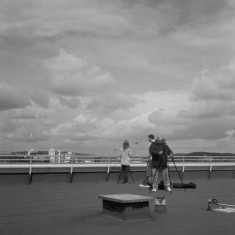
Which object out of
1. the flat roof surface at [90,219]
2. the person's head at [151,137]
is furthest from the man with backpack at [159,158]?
the flat roof surface at [90,219]

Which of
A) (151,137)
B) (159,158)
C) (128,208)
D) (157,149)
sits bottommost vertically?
(128,208)

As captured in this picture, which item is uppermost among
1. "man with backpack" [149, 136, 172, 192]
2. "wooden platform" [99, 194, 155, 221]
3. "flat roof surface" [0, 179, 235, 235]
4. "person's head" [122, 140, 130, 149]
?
"person's head" [122, 140, 130, 149]

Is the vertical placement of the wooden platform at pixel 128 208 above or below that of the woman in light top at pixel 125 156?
below

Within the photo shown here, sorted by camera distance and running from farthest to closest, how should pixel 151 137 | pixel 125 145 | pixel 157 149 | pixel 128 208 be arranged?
pixel 125 145, pixel 151 137, pixel 157 149, pixel 128 208

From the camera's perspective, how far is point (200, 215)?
339 inches

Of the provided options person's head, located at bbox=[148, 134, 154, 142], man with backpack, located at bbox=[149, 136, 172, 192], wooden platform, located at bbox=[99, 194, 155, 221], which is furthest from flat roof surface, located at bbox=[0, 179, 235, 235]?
person's head, located at bbox=[148, 134, 154, 142]

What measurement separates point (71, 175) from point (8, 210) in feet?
30.3

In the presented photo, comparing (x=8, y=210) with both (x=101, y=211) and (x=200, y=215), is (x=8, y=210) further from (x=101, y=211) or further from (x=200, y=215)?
(x=200, y=215)

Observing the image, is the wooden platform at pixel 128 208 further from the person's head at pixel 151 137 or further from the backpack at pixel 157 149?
the person's head at pixel 151 137

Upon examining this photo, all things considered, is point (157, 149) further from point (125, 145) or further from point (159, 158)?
point (125, 145)

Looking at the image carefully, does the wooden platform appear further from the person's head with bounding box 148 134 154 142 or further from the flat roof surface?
the person's head with bounding box 148 134 154 142

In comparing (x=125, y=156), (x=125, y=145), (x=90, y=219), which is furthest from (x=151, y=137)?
(x=90, y=219)

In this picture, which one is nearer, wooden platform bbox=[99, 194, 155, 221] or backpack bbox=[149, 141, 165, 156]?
wooden platform bbox=[99, 194, 155, 221]

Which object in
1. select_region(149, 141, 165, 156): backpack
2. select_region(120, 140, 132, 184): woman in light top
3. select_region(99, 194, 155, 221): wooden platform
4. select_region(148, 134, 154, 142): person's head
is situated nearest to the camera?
select_region(99, 194, 155, 221): wooden platform
